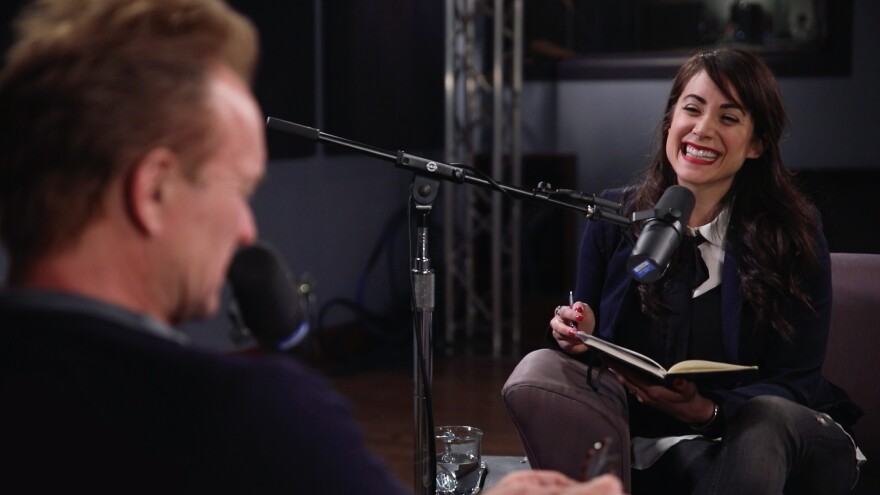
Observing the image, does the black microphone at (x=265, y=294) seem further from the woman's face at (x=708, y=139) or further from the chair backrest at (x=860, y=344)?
the chair backrest at (x=860, y=344)

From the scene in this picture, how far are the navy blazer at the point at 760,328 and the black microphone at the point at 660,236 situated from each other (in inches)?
21.3

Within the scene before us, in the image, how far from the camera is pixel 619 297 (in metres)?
2.37

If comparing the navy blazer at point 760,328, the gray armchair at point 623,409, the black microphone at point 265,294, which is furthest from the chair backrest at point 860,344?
the black microphone at point 265,294

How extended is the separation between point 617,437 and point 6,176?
4.87 ft

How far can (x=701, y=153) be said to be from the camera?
2.37m

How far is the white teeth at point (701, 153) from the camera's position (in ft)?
7.73

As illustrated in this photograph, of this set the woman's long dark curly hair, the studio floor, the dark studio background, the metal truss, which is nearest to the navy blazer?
the woman's long dark curly hair

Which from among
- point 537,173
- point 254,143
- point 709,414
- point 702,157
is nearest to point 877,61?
point 537,173

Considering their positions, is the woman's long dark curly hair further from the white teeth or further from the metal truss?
the metal truss

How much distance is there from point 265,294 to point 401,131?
4144 millimetres

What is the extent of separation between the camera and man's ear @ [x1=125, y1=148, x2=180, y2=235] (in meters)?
0.83

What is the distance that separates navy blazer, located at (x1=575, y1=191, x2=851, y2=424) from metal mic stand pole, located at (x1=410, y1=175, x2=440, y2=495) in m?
0.50

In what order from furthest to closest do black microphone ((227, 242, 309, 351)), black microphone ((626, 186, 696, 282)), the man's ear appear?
black microphone ((626, 186, 696, 282))
black microphone ((227, 242, 309, 351))
the man's ear

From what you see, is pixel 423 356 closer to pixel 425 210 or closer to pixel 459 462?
pixel 425 210
